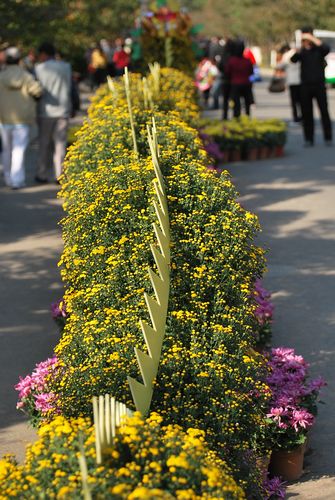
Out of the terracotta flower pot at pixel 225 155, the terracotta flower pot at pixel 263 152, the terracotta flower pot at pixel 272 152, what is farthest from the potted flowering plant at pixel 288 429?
the terracotta flower pot at pixel 272 152

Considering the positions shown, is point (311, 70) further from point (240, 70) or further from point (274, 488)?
→ point (274, 488)

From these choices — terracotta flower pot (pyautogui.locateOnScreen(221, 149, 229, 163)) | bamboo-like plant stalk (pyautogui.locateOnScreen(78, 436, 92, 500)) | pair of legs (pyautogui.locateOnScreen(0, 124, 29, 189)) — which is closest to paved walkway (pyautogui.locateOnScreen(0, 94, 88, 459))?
pair of legs (pyautogui.locateOnScreen(0, 124, 29, 189))

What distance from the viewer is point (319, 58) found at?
2002 cm

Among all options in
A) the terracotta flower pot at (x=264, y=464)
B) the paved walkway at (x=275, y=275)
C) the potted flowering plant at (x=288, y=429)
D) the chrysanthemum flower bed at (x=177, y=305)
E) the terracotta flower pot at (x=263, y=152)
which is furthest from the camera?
the terracotta flower pot at (x=263, y=152)

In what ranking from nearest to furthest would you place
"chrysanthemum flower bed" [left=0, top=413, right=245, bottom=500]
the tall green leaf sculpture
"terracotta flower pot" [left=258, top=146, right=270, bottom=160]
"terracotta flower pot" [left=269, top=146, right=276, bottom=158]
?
"chrysanthemum flower bed" [left=0, top=413, right=245, bottom=500]
the tall green leaf sculpture
"terracotta flower pot" [left=258, top=146, right=270, bottom=160]
"terracotta flower pot" [left=269, top=146, right=276, bottom=158]

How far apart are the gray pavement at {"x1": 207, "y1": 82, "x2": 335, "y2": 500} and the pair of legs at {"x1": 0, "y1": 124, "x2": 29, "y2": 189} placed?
2.78m

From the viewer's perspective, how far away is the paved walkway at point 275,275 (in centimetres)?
682

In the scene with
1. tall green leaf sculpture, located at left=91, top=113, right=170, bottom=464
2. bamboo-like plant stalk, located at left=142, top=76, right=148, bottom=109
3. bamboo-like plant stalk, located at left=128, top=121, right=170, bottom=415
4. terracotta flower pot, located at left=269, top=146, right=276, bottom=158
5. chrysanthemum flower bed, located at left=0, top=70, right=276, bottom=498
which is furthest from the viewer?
terracotta flower pot, located at left=269, top=146, right=276, bottom=158

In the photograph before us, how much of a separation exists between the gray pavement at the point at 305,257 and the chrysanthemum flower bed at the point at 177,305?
66 cm

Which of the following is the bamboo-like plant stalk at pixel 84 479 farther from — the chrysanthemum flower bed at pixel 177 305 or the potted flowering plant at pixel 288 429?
the potted flowering plant at pixel 288 429

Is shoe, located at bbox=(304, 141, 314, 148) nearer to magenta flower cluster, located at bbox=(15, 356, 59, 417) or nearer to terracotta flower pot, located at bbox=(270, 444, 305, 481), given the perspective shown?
magenta flower cluster, located at bbox=(15, 356, 59, 417)

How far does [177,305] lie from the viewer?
610cm

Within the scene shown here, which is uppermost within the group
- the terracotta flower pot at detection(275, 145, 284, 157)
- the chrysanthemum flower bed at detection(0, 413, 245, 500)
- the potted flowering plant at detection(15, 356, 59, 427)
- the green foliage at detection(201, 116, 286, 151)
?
the chrysanthemum flower bed at detection(0, 413, 245, 500)

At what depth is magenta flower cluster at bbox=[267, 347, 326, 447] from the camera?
5.97 m
